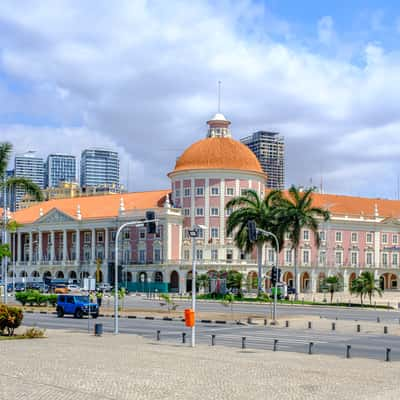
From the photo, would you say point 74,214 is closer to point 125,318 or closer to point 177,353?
point 125,318

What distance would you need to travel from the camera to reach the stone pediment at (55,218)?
363ft

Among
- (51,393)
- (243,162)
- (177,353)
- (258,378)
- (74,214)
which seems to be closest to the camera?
(51,393)

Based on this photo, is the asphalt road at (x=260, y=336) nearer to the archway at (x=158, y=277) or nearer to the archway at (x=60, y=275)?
the archway at (x=158, y=277)

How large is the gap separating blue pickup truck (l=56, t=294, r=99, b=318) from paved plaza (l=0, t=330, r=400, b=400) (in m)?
18.3

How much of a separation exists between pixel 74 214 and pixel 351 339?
83.5 m

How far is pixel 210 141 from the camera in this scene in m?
102

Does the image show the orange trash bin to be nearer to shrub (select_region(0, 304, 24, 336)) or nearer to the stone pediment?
shrub (select_region(0, 304, 24, 336))

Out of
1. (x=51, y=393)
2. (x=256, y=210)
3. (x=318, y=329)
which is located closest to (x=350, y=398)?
(x=51, y=393)

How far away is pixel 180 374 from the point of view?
19.2 metres

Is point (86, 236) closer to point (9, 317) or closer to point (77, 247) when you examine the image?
point (77, 247)

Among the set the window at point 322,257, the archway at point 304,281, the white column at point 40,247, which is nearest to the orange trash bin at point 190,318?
the archway at point 304,281

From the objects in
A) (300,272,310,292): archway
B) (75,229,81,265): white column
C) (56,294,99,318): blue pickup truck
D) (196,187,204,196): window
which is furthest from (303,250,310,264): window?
(56,294,99,318): blue pickup truck

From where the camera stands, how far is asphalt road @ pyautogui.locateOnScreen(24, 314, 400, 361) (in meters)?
27.6

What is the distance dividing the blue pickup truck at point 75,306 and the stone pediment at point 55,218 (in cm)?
6401
